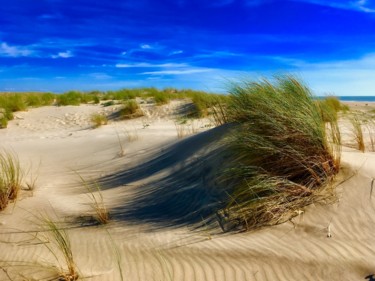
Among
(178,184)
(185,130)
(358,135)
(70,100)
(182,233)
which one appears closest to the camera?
(182,233)

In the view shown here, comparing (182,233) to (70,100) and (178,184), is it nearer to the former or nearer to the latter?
(178,184)

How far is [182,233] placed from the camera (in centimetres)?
341

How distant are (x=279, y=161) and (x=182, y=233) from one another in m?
1.21

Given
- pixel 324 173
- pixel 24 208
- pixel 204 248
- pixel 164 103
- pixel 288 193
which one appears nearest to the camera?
pixel 204 248

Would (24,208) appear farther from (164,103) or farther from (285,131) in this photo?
(164,103)

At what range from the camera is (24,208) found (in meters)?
4.42

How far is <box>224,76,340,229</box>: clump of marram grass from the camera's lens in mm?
3393

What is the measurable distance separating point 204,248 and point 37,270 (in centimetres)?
136

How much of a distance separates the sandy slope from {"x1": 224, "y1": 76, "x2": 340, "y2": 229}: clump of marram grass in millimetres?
165

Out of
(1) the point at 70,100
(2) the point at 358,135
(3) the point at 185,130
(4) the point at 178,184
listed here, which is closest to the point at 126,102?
(3) the point at 185,130

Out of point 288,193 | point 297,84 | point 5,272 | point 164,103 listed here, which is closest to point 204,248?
point 288,193

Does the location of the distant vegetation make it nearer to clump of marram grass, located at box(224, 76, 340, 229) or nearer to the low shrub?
the low shrub

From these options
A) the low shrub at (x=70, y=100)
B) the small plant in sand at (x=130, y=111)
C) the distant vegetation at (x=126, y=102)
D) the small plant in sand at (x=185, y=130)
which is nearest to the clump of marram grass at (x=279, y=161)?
the distant vegetation at (x=126, y=102)

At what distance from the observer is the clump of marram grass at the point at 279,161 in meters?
3.39
